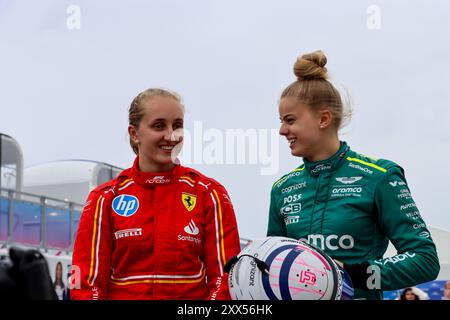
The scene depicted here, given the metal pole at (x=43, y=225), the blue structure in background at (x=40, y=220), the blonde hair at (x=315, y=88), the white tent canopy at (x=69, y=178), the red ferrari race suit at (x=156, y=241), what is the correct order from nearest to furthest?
the blonde hair at (x=315, y=88) → the red ferrari race suit at (x=156, y=241) → the blue structure in background at (x=40, y=220) → the metal pole at (x=43, y=225) → the white tent canopy at (x=69, y=178)

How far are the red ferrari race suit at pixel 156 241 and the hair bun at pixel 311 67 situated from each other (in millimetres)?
600

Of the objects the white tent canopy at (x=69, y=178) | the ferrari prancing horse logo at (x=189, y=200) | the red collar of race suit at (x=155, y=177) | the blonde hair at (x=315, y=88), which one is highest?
the white tent canopy at (x=69, y=178)

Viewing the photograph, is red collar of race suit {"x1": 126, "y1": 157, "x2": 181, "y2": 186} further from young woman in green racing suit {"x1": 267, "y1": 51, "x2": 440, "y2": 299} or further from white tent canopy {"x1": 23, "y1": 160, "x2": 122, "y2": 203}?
white tent canopy {"x1": 23, "y1": 160, "x2": 122, "y2": 203}

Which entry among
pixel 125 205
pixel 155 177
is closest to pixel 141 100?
pixel 155 177

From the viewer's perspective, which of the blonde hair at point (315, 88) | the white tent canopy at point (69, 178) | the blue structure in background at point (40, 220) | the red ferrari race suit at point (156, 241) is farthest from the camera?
the white tent canopy at point (69, 178)

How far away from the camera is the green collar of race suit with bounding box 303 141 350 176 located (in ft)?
7.80

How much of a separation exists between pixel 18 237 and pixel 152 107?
3030 mm

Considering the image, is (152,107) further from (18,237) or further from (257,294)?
(18,237)

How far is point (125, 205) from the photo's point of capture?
8.52ft

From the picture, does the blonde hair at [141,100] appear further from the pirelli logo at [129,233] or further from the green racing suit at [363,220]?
the green racing suit at [363,220]

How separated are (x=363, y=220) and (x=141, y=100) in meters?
1.04

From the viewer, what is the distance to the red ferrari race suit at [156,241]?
2.47 meters

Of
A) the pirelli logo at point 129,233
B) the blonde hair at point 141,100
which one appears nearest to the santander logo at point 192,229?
the pirelli logo at point 129,233

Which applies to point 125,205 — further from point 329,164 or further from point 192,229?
point 329,164
